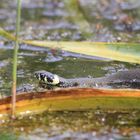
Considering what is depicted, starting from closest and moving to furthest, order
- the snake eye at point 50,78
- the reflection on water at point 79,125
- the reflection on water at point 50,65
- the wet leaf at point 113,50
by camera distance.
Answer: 1. the reflection on water at point 79,125
2. the wet leaf at point 113,50
3. the snake eye at point 50,78
4. the reflection on water at point 50,65

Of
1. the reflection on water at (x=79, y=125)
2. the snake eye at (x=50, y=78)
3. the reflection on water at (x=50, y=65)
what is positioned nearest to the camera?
the reflection on water at (x=79, y=125)

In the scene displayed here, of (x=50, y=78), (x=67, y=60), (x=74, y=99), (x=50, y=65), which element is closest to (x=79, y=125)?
(x=74, y=99)

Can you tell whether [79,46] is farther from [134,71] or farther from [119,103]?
[119,103]

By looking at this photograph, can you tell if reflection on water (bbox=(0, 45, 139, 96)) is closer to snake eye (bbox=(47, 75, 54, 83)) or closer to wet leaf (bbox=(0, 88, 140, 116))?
snake eye (bbox=(47, 75, 54, 83))

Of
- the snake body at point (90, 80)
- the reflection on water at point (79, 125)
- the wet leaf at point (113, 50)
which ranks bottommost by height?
the reflection on water at point (79, 125)

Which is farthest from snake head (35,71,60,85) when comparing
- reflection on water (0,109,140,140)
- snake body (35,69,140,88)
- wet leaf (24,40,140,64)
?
reflection on water (0,109,140,140)

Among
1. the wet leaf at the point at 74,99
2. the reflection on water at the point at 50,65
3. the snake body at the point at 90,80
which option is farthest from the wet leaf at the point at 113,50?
the wet leaf at the point at 74,99

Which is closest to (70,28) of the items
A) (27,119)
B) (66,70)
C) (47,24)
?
(47,24)

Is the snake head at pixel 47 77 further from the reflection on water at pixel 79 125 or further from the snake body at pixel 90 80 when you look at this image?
the reflection on water at pixel 79 125
